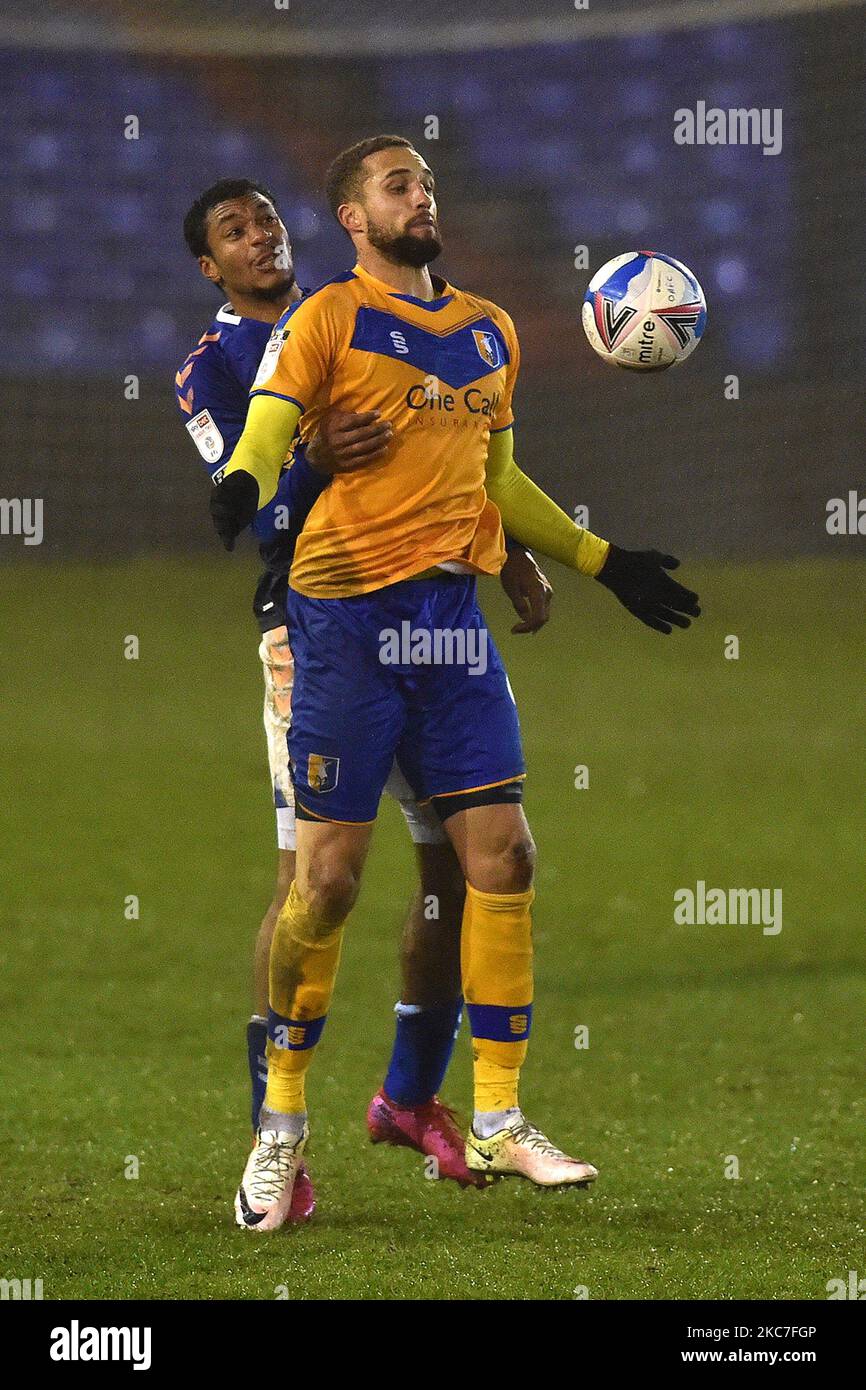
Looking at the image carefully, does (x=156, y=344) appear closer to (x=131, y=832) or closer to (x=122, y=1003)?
(x=131, y=832)

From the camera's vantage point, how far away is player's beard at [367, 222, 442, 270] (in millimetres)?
4500

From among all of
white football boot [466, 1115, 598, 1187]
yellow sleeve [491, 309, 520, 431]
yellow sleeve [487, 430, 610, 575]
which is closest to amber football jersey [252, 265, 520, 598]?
yellow sleeve [491, 309, 520, 431]

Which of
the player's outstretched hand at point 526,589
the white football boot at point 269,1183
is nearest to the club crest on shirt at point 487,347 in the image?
the player's outstretched hand at point 526,589

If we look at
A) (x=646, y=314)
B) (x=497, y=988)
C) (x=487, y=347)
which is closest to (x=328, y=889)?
(x=497, y=988)

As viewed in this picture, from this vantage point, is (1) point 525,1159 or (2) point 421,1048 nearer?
(1) point 525,1159

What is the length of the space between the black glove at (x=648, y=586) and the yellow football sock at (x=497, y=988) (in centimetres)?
83

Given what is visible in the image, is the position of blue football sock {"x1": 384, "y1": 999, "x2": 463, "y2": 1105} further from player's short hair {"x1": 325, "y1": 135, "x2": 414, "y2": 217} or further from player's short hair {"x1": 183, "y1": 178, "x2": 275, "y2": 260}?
player's short hair {"x1": 183, "y1": 178, "x2": 275, "y2": 260}

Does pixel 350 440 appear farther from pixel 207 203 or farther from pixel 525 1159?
pixel 525 1159

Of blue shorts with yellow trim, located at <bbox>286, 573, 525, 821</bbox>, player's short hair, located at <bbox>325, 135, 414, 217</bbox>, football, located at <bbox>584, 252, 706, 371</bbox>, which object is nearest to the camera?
blue shorts with yellow trim, located at <bbox>286, 573, 525, 821</bbox>

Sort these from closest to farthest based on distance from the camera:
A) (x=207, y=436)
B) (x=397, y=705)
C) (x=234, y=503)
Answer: (x=234, y=503) → (x=397, y=705) → (x=207, y=436)

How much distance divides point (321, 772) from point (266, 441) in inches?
30.3

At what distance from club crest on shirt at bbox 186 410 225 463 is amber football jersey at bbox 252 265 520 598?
445mm

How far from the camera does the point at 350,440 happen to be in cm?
443

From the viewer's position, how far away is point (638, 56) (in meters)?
15.1
